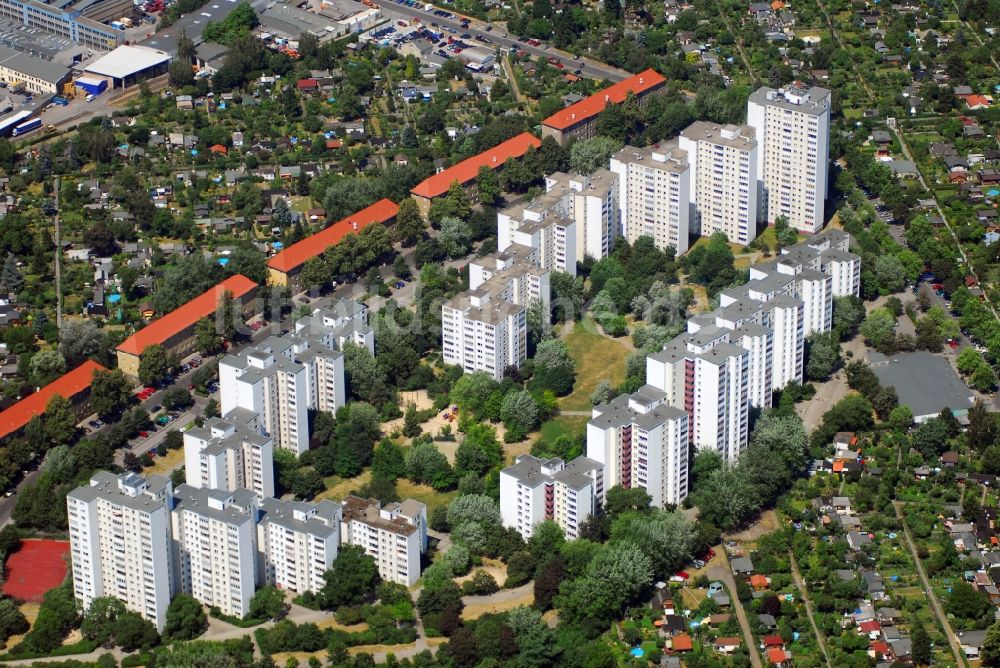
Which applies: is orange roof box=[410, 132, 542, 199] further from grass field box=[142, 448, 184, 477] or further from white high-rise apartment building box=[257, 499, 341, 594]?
white high-rise apartment building box=[257, 499, 341, 594]

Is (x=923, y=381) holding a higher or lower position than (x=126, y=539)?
lower

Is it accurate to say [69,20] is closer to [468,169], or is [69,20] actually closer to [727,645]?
[468,169]

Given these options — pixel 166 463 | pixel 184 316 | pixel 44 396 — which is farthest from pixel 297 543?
pixel 184 316

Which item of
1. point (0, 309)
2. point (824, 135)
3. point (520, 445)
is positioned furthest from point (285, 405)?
point (824, 135)

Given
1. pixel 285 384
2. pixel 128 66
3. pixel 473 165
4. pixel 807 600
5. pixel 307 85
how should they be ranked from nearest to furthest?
1. pixel 807 600
2. pixel 285 384
3. pixel 473 165
4. pixel 307 85
5. pixel 128 66

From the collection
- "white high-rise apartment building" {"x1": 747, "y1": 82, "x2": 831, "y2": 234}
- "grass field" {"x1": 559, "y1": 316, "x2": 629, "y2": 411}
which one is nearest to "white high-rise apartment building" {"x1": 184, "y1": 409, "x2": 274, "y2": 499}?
"grass field" {"x1": 559, "y1": 316, "x2": 629, "y2": 411}

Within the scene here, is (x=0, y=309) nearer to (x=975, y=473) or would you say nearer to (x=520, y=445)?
(x=520, y=445)
